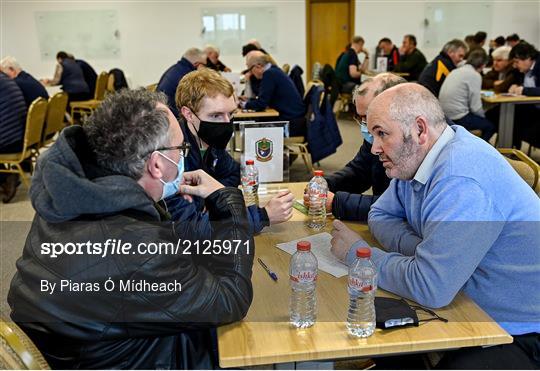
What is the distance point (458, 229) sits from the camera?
1.34 metres

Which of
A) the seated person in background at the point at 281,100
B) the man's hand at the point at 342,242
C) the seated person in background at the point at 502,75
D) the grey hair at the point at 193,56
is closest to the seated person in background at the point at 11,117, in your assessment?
the grey hair at the point at 193,56

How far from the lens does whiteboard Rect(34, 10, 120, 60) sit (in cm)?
1026

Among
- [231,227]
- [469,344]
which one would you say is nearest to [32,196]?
[231,227]

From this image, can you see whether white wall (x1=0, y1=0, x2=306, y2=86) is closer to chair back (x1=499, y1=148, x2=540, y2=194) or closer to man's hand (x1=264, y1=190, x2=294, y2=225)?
chair back (x1=499, y1=148, x2=540, y2=194)

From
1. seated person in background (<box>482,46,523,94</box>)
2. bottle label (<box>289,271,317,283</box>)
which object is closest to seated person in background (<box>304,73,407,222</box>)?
bottle label (<box>289,271,317,283</box>)

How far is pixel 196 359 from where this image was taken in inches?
53.5

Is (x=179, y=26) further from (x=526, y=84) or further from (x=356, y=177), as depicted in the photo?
(x=356, y=177)

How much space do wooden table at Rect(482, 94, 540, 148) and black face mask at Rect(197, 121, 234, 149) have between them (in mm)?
4151

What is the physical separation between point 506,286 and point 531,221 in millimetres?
187

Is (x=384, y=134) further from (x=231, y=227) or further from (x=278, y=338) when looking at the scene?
(x=278, y=338)

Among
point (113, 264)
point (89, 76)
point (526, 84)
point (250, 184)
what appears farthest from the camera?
point (89, 76)

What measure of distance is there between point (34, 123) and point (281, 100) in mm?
2318

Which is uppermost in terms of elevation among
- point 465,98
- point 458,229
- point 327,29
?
point 327,29

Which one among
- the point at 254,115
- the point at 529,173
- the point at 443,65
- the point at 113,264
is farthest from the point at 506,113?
the point at 113,264
